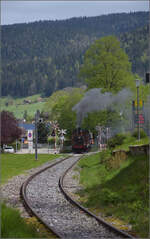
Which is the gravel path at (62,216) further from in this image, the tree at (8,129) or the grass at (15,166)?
the tree at (8,129)

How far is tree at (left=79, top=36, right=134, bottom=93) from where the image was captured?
50969 mm

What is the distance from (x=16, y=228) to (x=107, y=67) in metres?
42.0

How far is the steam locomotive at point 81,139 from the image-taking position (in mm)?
60562

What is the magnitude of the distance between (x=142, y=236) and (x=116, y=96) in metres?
40.7

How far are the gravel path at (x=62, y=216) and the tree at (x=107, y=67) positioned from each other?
3152 centimetres

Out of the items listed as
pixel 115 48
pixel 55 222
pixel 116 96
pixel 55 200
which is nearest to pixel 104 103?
pixel 116 96

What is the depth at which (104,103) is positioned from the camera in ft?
167

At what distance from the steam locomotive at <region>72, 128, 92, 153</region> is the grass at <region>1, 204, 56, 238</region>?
1899 inches

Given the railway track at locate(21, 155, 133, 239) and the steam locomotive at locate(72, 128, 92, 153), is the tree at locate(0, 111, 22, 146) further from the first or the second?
the railway track at locate(21, 155, 133, 239)

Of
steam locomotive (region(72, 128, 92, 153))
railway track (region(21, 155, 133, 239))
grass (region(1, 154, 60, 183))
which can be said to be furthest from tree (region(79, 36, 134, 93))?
railway track (region(21, 155, 133, 239))

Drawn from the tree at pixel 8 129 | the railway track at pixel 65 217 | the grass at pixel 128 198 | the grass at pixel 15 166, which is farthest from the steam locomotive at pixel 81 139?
the grass at pixel 128 198

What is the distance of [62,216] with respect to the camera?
13711 mm

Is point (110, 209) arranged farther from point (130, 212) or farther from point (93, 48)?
point (93, 48)

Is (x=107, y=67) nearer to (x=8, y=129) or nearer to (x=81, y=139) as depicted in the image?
(x=81, y=139)
